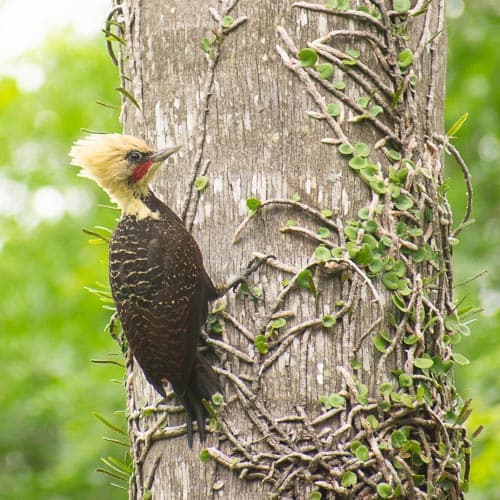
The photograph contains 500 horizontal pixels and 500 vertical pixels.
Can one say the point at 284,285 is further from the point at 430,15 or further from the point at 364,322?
the point at 430,15

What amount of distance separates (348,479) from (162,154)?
4.40 ft

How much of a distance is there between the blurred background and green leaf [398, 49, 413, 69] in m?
4.00

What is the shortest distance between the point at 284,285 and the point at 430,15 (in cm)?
126

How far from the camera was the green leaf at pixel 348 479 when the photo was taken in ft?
10.3

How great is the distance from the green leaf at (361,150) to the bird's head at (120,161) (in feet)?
2.13

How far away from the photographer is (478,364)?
5855mm

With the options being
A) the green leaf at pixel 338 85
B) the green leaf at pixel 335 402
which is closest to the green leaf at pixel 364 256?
the green leaf at pixel 335 402

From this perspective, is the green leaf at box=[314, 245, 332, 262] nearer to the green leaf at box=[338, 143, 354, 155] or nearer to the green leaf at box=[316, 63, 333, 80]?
the green leaf at box=[338, 143, 354, 155]

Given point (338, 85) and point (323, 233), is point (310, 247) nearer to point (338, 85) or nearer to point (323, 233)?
point (323, 233)

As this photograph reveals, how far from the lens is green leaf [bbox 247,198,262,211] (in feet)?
10.7

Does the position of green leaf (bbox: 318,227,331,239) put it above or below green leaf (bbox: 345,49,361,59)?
below

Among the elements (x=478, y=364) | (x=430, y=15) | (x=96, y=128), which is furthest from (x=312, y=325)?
(x=96, y=128)

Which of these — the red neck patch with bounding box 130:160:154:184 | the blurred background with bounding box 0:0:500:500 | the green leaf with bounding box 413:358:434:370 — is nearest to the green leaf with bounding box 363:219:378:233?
the green leaf with bounding box 413:358:434:370

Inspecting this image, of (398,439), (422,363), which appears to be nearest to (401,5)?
(422,363)
